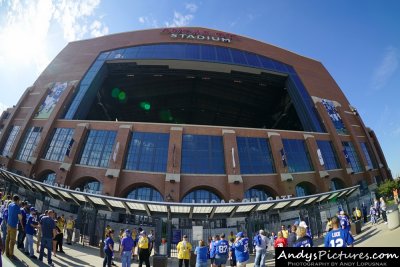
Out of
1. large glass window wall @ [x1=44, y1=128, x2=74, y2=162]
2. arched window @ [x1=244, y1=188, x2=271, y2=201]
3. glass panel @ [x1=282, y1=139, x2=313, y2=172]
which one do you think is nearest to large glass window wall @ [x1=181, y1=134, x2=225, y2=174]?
arched window @ [x1=244, y1=188, x2=271, y2=201]

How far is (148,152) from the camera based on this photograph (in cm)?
2806

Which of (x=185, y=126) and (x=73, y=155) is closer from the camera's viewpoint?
(x=73, y=155)

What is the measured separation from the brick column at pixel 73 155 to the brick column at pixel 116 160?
4.69m

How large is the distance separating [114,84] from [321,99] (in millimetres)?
34453

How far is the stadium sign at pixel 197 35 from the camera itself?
131 ft

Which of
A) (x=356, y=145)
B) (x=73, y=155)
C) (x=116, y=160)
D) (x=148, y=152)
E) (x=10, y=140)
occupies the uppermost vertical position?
(x=356, y=145)

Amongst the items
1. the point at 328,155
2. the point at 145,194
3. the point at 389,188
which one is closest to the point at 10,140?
the point at 145,194

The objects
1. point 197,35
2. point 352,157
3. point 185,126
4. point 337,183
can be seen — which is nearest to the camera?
point 185,126

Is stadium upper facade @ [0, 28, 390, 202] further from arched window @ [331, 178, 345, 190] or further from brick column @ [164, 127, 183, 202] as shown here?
arched window @ [331, 178, 345, 190]

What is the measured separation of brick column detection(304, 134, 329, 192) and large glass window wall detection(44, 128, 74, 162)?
3052 cm

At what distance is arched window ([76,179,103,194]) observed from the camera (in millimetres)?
27972

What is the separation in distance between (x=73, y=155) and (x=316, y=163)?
97.1 feet

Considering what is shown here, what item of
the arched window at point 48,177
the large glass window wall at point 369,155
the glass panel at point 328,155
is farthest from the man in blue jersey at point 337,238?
the large glass window wall at point 369,155

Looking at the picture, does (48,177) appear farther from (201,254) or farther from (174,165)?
(201,254)
